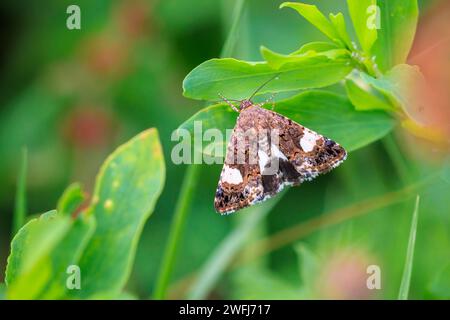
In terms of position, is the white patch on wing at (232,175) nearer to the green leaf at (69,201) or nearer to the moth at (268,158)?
the moth at (268,158)

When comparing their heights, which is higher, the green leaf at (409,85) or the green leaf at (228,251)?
the green leaf at (409,85)

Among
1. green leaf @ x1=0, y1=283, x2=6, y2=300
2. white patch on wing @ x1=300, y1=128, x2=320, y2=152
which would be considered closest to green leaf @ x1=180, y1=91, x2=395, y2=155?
white patch on wing @ x1=300, y1=128, x2=320, y2=152

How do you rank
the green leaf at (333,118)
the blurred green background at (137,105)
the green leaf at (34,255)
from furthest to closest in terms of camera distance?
the blurred green background at (137,105), the green leaf at (333,118), the green leaf at (34,255)

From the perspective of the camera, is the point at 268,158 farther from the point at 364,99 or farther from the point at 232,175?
the point at 364,99

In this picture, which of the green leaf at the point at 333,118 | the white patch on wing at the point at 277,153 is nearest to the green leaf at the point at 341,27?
the green leaf at the point at 333,118

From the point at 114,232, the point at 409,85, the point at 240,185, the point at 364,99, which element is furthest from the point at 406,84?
the point at 114,232
